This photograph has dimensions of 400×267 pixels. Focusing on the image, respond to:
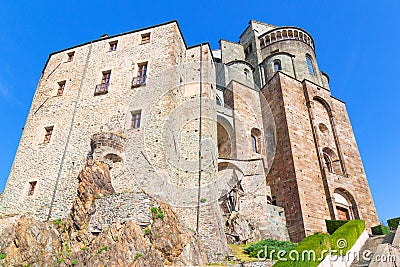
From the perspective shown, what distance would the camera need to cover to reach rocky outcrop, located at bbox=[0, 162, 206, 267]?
36.3 ft

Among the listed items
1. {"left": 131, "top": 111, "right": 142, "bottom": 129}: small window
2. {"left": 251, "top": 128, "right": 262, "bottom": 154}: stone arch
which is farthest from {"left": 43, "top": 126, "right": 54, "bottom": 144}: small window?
{"left": 251, "top": 128, "right": 262, "bottom": 154}: stone arch

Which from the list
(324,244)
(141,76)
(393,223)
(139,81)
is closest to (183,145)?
(139,81)

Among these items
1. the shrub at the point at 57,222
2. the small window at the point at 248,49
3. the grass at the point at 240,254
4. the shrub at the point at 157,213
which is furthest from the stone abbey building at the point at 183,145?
the small window at the point at 248,49

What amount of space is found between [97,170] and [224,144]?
11.5 meters

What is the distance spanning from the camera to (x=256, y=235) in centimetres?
1667

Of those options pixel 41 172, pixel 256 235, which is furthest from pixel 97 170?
pixel 256 235

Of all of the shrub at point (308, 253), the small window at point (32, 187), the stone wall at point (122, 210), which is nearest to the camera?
the shrub at point (308, 253)

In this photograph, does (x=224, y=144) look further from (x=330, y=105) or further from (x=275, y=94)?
(x=330, y=105)

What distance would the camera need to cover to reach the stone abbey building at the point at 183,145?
15.2 meters

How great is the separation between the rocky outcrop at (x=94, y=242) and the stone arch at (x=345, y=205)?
42.2ft

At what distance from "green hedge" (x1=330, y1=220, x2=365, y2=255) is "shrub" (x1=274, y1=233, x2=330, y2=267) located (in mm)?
1048

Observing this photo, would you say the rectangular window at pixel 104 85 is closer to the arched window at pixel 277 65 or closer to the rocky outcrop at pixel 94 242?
the rocky outcrop at pixel 94 242

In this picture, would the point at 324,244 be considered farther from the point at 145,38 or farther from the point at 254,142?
the point at 145,38

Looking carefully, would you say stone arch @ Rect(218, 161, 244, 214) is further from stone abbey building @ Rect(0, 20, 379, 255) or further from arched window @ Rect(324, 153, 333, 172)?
arched window @ Rect(324, 153, 333, 172)
